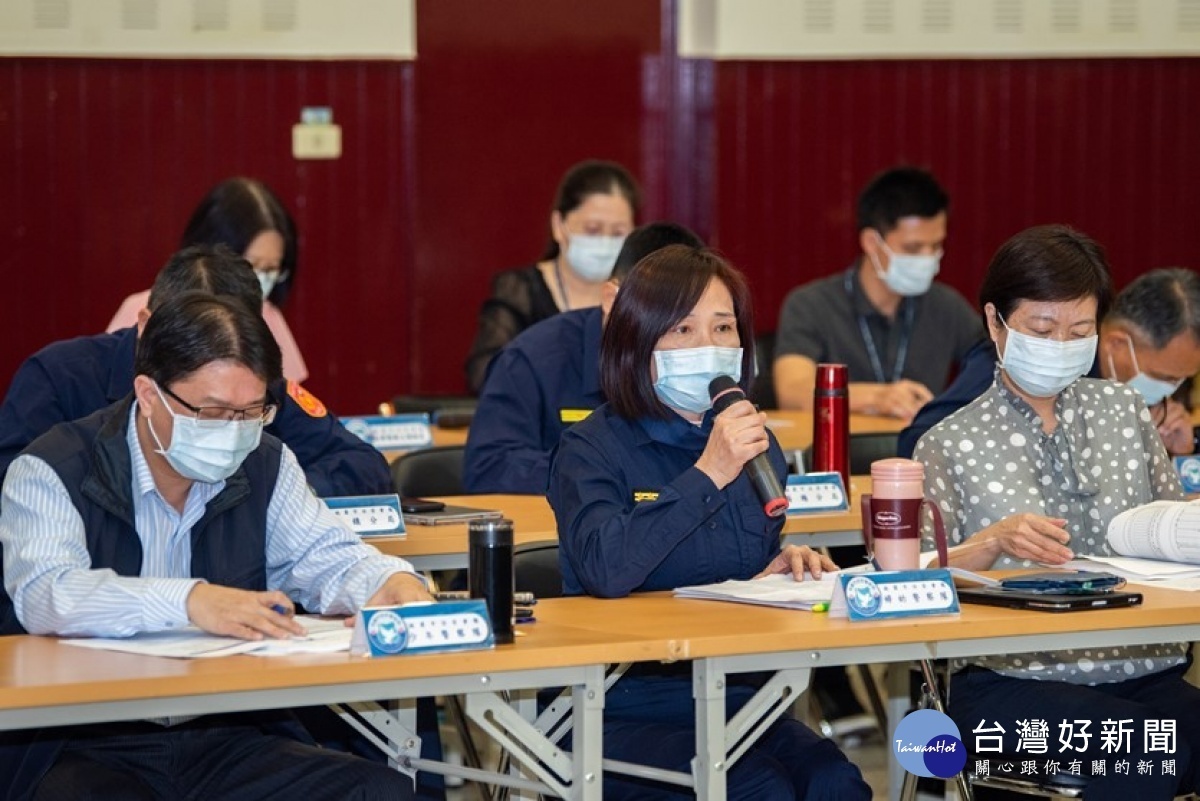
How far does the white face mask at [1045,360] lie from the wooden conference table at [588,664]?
1.81 feet

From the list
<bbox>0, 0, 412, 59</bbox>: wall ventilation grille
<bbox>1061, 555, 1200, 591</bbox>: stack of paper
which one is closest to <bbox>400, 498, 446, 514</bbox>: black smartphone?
<bbox>1061, 555, 1200, 591</bbox>: stack of paper

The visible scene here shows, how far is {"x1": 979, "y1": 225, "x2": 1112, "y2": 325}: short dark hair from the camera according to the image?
11.8 ft

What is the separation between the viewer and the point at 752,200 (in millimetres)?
7867

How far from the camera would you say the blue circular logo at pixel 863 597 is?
294 cm

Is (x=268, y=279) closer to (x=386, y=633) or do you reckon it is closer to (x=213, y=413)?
(x=213, y=413)

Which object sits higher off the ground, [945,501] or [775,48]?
[775,48]

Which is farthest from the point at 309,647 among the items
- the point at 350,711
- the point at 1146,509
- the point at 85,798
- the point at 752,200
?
the point at 752,200

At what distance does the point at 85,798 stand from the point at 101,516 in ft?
1.53

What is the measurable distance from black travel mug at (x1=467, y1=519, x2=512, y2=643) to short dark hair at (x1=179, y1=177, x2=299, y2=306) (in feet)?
7.90

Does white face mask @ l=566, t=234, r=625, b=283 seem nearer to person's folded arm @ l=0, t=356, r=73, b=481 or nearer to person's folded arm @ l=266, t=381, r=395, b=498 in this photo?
person's folded arm @ l=266, t=381, r=395, b=498

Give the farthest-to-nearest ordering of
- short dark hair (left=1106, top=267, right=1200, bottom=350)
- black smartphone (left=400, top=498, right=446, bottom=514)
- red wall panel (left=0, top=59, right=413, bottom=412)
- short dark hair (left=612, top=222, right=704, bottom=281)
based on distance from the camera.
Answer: red wall panel (left=0, top=59, right=413, bottom=412) → short dark hair (left=1106, top=267, right=1200, bottom=350) → short dark hair (left=612, top=222, right=704, bottom=281) → black smartphone (left=400, top=498, right=446, bottom=514)

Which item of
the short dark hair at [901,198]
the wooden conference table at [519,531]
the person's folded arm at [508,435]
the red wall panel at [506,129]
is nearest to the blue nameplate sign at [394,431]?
the person's folded arm at [508,435]

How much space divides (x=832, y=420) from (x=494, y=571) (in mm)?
1725

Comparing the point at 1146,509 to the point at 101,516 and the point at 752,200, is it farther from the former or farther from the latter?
the point at 752,200
